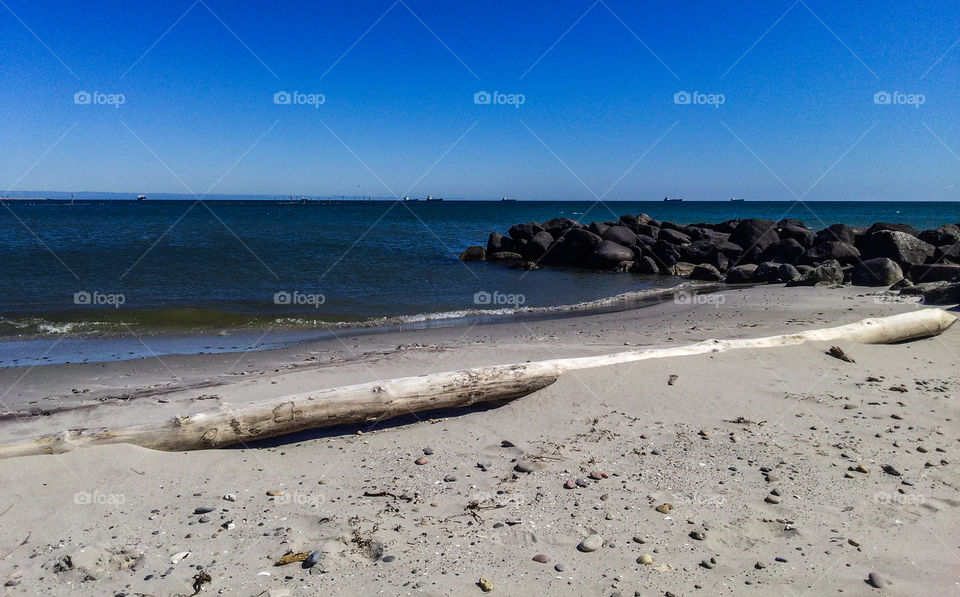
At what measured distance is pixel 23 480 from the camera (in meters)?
4.17

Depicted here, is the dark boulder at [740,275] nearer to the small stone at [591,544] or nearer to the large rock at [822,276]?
the large rock at [822,276]

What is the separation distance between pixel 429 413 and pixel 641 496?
7.65 ft

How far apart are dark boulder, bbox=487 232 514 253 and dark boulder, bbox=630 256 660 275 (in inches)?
264

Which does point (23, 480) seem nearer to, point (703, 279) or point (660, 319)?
point (660, 319)

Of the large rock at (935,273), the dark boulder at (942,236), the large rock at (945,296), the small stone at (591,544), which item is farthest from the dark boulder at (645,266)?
the small stone at (591,544)

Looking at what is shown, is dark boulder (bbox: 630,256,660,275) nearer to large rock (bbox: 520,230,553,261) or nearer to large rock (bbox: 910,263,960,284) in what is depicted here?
large rock (bbox: 520,230,553,261)

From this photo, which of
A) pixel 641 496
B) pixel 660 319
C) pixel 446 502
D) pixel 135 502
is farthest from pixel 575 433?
pixel 660 319

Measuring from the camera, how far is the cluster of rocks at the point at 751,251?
1633cm

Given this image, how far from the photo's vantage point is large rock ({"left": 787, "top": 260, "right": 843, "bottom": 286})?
53.4ft

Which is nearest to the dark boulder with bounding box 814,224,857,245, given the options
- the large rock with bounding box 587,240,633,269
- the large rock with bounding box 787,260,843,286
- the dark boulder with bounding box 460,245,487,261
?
the large rock with bounding box 787,260,843,286

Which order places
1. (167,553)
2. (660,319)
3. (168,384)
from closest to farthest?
1. (167,553)
2. (168,384)
3. (660,319)

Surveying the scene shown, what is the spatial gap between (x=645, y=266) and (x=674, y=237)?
14.8 ft

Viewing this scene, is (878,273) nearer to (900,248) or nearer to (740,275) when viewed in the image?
(900,248)

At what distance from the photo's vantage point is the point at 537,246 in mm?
25984
